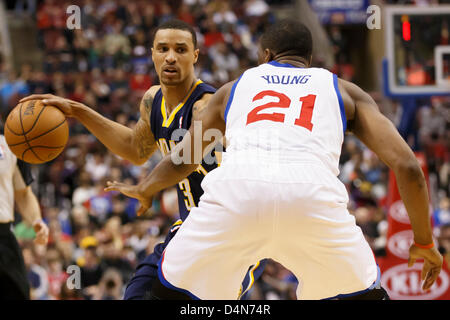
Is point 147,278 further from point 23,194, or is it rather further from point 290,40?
point 23,194

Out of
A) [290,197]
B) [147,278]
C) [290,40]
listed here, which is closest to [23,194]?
[147,278]

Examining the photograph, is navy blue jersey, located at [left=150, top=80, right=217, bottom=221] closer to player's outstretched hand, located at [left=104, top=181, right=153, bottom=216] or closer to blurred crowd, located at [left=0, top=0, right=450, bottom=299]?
player's outstretched hand, located at [left=104, top=181, right=153, bottom=216]

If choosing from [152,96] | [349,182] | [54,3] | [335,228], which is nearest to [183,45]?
[152,96]

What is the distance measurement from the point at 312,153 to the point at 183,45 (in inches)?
70.3

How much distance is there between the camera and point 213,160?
456 centimetres

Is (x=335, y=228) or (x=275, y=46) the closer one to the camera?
(x=335, y=228)

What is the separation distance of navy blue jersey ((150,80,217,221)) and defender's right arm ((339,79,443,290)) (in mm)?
1311

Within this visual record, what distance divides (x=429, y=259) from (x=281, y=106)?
1.11 meters

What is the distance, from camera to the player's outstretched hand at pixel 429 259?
354cm

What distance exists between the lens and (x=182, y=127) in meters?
4.62

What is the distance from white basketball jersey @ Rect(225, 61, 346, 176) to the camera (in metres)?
3.35

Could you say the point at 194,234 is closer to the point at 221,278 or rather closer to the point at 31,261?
the point at 221,278

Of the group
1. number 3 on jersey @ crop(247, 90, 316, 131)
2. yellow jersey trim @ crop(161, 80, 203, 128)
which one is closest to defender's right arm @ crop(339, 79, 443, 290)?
number 3 on jersey @ crop(247, 90, 316, 131)
